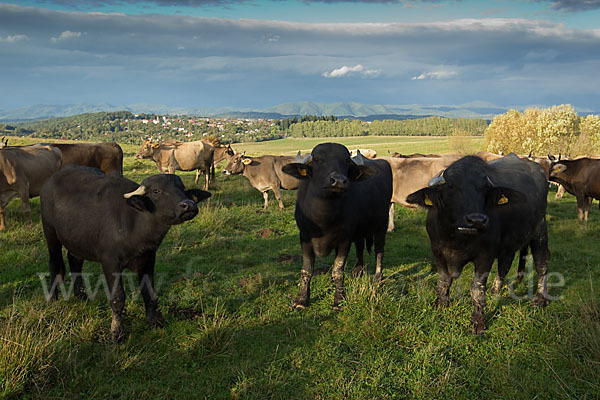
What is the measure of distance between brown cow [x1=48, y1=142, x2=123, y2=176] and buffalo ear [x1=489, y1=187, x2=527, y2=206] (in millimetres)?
13185

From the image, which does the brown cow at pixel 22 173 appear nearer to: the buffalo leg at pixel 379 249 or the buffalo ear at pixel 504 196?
the buffalo leg at pixel 379 249

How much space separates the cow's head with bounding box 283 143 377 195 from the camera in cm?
549

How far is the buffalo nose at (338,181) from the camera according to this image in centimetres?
538

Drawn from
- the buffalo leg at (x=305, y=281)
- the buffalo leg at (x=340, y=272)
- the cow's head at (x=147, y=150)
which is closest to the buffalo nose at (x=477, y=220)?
the buffalo leg at (x=340, y=272)

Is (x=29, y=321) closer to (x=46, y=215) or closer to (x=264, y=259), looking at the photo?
(x=46, y=215)

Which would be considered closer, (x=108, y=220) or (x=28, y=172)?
(x=108, y=220)

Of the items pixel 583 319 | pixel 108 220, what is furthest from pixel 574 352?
pixel 108 220

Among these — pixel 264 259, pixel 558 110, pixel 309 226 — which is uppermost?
pixel 558 110

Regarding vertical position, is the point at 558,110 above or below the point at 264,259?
above

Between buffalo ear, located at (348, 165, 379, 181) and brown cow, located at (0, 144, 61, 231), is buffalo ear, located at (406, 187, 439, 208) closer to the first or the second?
buffalo ear, located at (348, 165, 379, 181)

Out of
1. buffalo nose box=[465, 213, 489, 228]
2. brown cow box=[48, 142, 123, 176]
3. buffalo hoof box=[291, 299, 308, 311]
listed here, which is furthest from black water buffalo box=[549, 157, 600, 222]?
brown cow box=[48, 142, 123, 176]

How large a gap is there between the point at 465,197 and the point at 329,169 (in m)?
1.83

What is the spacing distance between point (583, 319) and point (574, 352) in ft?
2.11

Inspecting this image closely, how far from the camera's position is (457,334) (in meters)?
5.50
